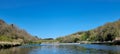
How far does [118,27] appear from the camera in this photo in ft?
647

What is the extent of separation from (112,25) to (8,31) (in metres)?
76.1

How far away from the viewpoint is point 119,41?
462ft

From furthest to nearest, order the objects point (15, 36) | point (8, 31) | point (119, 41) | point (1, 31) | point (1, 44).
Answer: point (15, 36), point (8, 31), point (1, 31), point (119, 41), point (1, 44)

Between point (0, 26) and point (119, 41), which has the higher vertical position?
point (0, 26)

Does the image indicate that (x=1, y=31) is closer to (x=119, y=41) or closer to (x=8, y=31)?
(x=8, y=31)

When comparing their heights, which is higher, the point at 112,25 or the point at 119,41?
the point at 112,25

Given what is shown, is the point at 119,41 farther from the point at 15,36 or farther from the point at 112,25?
the point at 15,36

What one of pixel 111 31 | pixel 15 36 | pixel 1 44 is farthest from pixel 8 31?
pixel 1 44

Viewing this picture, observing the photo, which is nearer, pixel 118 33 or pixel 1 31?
pixel 1 31

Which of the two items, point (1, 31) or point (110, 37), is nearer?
point (1, 31)

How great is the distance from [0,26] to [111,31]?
262 ft

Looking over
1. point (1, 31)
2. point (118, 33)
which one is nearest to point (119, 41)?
Answer: point (118, 33)

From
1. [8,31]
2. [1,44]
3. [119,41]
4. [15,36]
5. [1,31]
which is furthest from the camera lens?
[15,36]

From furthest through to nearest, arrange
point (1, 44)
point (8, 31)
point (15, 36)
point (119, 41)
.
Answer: point (15, 36), point (8, 31), point (119, 41), point (1, 44)
